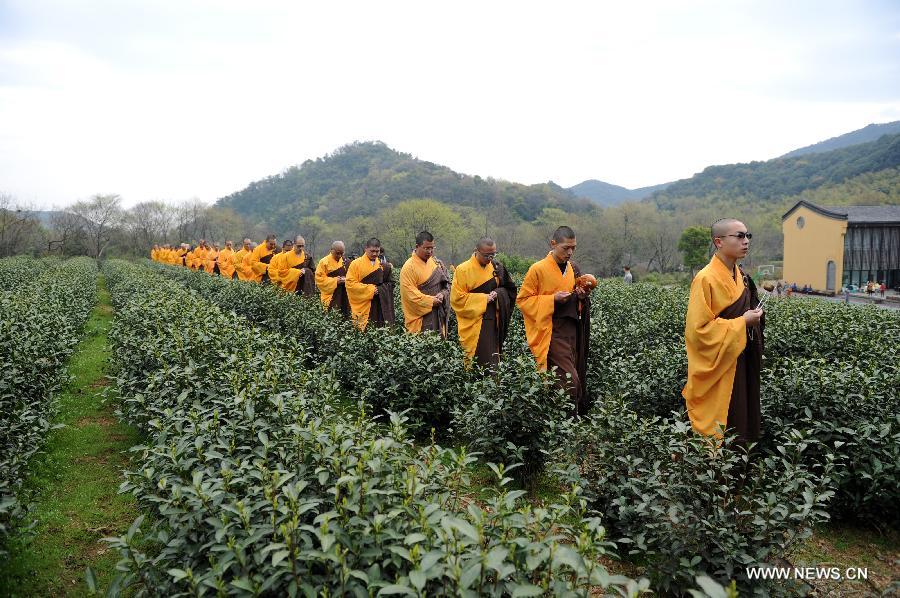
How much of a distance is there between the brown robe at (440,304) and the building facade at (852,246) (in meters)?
31.0

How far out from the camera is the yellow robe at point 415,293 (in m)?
8.25

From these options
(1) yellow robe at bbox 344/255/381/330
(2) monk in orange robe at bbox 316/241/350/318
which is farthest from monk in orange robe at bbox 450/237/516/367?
(2) monk in orange robe at bbox 316/241/350/318

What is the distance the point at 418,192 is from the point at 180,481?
67852 millimetres

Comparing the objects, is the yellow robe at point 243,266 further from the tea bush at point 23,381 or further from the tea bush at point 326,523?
the tea bush at point 326,523

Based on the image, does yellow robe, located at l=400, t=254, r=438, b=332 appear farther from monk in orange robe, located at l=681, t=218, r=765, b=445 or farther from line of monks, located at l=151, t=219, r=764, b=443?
monk in orange robe, located at l=681, t=218, r=765, b=445

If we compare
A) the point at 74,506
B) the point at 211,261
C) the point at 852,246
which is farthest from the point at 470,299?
the point at 852,246

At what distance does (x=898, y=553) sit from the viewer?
384 centimetres

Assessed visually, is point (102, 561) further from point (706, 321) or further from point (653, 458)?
point (706, 321)

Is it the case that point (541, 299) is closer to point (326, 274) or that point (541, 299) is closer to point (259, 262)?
point (326, 274)

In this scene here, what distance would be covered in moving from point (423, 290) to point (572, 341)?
9.80ft

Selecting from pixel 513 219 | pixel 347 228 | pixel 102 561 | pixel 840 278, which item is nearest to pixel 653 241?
pixel 840 278

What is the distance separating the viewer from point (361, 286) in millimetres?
9695

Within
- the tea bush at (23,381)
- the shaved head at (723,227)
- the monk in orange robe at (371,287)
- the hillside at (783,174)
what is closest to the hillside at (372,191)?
the hillside at (783,174)

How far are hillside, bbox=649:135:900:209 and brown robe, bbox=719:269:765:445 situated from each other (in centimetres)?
6777
